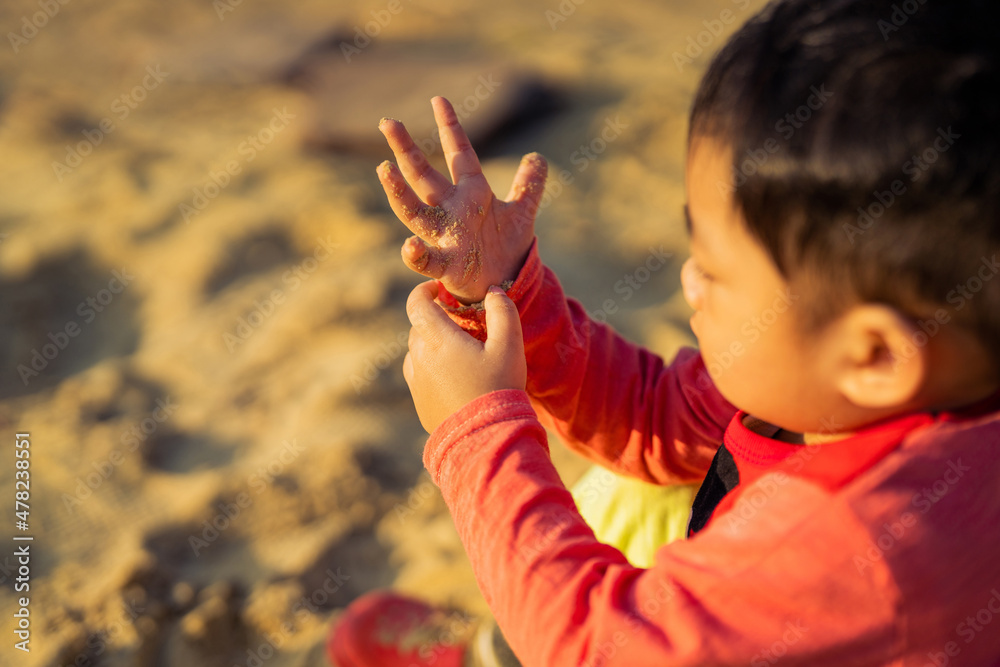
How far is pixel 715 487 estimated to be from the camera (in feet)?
3.89

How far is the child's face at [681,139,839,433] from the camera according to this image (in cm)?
88

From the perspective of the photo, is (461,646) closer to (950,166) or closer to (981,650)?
(981,650)

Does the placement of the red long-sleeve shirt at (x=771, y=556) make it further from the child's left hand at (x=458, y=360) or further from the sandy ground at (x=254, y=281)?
the sandy ground at (x=254, y=281)

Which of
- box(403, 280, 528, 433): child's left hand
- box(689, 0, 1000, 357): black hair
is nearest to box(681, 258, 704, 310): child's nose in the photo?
box(689, 0, 1000, 357): black hair

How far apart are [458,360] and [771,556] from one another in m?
Result: 0.45

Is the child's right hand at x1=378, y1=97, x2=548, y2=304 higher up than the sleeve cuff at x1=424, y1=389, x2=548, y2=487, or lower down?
higher up

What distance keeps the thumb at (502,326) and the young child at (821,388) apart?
26 millimetres

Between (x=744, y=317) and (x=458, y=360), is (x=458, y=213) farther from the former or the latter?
(x=744, y=317)

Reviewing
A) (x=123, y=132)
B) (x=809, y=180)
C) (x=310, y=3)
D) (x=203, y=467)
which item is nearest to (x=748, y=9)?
(x=310, y=3)

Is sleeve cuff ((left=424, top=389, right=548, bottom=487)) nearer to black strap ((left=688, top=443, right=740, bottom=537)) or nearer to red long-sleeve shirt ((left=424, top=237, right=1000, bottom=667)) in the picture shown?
red long-sleeve shirt ((left=424, top=237, right=1000, bottom=667))

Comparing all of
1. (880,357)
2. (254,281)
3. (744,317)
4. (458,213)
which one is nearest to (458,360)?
(458,213)

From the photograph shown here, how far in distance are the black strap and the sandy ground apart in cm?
82

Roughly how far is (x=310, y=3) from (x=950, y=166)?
17.0 ft

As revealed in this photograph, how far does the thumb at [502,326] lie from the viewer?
110cm
